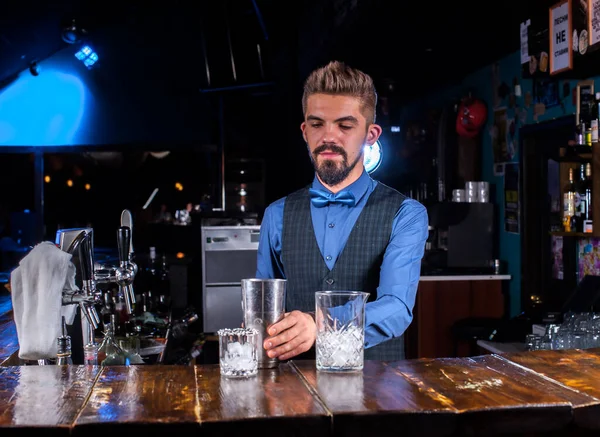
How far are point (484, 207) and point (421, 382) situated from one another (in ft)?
15.9

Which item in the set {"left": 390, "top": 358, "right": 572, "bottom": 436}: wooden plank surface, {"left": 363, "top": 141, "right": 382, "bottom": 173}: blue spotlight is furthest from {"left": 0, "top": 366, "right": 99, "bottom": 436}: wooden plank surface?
{"left": 363, "top": 141, "right": 382, "bottom": 173}: blue spotlight

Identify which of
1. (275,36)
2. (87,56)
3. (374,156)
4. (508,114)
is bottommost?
(374,156)

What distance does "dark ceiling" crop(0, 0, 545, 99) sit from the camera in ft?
16.6

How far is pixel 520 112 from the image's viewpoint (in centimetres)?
570

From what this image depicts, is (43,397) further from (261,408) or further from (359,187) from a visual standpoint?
(359,187)

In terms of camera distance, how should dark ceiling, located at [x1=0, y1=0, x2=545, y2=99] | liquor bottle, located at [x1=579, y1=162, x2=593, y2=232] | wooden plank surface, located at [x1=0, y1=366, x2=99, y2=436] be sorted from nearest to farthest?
wooden plank surface, located at [x1=0, y1=366, x2=99, y2=436], liquor bottle, located at [x1=579, y1=162, x2=593, y2=232], dark ceiling, located at [x1=0, y1=0, x2=545, y2=99]

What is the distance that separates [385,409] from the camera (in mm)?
1281

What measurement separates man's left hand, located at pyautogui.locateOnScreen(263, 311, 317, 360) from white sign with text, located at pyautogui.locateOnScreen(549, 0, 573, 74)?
2613mm

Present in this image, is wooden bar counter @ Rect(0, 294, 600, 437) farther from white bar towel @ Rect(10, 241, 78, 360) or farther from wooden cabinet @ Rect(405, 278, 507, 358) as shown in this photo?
wooden cabinet @ Rect(405, 278, 507, 358)

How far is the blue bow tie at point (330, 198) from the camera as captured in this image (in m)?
2.30

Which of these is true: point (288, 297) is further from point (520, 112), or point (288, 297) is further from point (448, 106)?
point (448, 106)

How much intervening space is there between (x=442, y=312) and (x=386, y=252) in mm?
3720

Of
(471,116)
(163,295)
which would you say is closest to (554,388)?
(163,295)

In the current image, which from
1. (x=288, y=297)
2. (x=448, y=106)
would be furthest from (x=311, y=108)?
(x=448, y=106)
